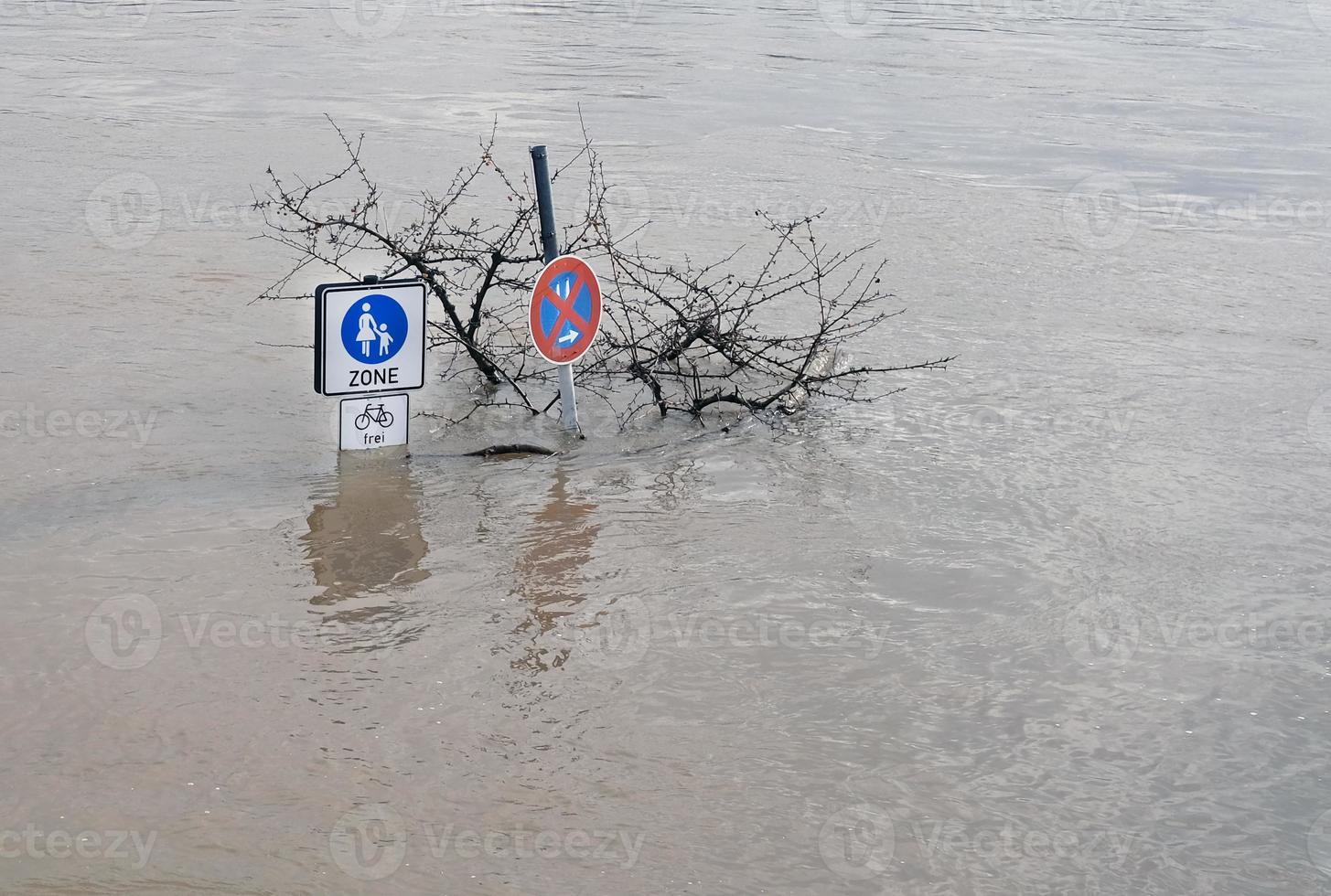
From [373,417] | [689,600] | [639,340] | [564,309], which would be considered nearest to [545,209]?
[564,309]

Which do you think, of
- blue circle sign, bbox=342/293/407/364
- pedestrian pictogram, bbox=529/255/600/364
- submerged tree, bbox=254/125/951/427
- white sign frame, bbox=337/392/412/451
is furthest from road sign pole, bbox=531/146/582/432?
white sign frame, bbox=337/392/412/451

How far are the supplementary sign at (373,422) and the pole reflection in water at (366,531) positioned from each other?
0.21 metres

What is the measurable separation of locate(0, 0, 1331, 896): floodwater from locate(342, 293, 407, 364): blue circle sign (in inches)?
26.9

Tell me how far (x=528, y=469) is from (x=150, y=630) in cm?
235

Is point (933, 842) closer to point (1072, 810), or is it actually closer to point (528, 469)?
point (1072, 810)

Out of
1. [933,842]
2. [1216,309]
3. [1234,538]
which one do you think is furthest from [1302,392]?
[933,842]

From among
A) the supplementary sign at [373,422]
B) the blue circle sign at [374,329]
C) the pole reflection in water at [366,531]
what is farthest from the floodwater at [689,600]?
the blue circle sign at [374,329]

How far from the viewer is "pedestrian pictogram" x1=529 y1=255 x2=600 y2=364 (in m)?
6.88

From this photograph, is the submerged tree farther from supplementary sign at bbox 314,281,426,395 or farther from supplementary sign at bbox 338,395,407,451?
supplementary sign at bbox 338,395,407,451

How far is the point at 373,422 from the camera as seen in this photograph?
6758 mm

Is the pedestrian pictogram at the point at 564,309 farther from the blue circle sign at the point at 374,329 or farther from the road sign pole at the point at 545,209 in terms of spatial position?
the blue circle sign at the point at 374,329

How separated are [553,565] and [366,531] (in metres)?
0.87

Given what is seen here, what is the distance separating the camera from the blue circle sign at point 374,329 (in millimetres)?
6457

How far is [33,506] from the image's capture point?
253 inches
